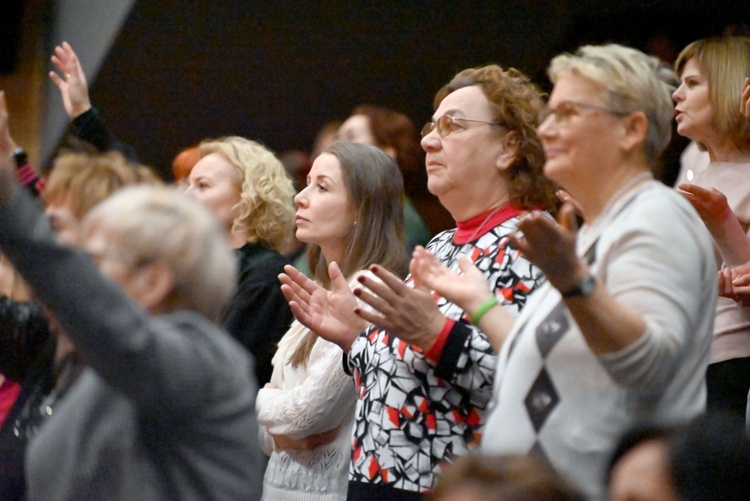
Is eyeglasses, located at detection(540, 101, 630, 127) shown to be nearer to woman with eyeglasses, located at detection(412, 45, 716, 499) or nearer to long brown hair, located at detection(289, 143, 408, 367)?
woman with eyeglasses, located at detection(412, 45, 716, 499)

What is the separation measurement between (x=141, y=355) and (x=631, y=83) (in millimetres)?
1031

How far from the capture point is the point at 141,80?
6.14m

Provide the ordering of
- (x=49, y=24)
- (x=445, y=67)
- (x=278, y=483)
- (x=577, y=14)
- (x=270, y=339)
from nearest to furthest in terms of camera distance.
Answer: (x=278, y=483) → (x=270, y=339) → (x=577, y=14) → (x=445, y=67) → (x=49, y=24)

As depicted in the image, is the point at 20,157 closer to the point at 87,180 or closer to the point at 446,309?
the point at 87,180

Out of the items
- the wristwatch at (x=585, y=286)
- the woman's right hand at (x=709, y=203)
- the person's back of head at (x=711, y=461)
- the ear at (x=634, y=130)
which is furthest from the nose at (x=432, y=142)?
the person's back of head at (x=711, y=461)

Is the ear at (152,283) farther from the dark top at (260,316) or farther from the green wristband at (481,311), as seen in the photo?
the dark top at (260,316)

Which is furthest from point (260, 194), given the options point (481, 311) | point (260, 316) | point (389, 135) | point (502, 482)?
point (502, 482)

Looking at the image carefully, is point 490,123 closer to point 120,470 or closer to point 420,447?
point 420,447

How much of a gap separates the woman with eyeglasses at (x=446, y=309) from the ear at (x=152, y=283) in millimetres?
653

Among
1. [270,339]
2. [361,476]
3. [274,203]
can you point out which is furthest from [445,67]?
[361,476]

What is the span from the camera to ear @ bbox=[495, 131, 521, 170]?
275 centimetres

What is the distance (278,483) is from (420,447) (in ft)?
2.37

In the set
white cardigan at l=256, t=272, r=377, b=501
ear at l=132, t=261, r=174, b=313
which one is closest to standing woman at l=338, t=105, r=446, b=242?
white cardigan at l=256, t=272, r=377, b=501

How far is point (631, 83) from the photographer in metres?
2.06
